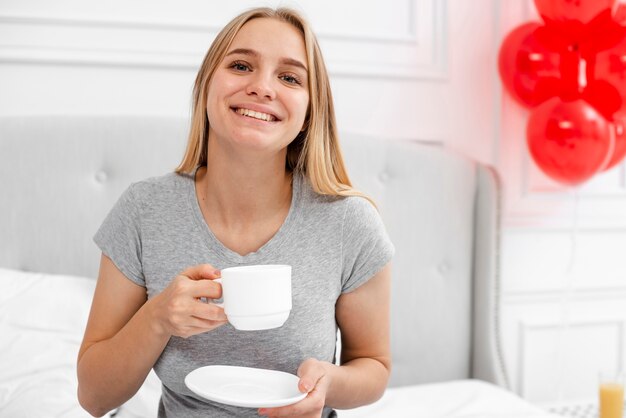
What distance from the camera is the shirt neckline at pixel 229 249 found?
1.10 meters

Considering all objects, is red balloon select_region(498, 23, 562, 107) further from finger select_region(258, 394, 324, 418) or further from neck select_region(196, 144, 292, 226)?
finger select_region(258, 394, 324, 418)

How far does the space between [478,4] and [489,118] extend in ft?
1.12

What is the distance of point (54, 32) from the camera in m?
1.71

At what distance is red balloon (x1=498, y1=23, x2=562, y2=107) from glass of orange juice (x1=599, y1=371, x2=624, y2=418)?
2.54ft

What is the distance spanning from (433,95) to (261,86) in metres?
1.07

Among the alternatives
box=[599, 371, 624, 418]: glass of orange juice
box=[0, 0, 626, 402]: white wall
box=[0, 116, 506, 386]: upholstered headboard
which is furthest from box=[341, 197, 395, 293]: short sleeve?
box=[599, 371, 624, 418]: glass of orange juice

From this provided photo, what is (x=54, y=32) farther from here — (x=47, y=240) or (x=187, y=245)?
(x=187, y=245)

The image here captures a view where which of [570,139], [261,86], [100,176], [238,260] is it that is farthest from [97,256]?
[570,139]

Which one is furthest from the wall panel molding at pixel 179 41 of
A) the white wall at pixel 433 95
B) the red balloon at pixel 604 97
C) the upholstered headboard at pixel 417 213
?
the red balloon at pixel 604 97

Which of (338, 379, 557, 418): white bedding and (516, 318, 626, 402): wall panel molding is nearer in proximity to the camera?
(338, 379, 557, 418): white bedding

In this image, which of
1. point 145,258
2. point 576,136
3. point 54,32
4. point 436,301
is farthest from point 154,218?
point 576,136

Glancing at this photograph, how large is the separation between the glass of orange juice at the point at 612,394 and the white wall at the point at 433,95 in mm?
374

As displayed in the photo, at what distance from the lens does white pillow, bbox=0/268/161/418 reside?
4.15 ft

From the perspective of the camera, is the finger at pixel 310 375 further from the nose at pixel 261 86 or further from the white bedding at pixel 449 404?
the white bedding at pixel 449 404
